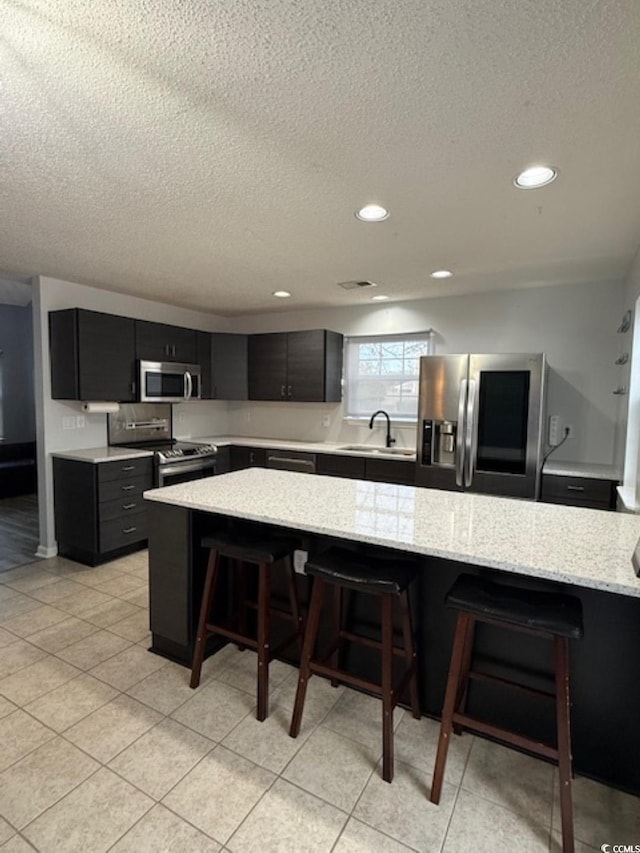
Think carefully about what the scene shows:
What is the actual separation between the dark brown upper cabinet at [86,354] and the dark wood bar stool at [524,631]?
11.2 feet

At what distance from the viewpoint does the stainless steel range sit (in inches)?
164

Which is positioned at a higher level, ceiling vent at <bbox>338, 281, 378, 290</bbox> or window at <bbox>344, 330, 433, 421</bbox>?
ceiling vent at <bbox>338, 281, 378, 290</bbox>

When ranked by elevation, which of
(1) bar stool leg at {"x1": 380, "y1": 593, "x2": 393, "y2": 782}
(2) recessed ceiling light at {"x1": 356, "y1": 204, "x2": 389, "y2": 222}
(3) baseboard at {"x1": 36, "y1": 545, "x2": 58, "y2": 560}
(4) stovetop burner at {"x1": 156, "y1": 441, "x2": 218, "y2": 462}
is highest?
(2) recessed ceiling light at {"x1": 356, "y1": 204, "x2": 389, "y2": 222}

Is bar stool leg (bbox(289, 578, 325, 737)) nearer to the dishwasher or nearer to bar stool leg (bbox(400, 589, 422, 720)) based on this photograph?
bar stool leg (bbox(400, 589, 422, 720))

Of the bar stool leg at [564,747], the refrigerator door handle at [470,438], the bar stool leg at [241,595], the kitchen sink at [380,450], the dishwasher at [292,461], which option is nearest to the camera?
the bar stool leg at [564,747]

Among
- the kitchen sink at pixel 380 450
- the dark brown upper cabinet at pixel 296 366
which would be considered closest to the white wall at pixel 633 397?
the kitchen sink at pixel 380 450

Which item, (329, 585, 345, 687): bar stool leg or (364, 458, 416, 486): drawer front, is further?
(364, 458, 416, 486): drawer front

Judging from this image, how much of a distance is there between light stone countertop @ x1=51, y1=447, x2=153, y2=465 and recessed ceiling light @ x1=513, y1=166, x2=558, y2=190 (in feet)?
11.1

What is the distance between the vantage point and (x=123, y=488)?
380 centimetres

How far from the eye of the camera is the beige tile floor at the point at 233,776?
146 centimetres

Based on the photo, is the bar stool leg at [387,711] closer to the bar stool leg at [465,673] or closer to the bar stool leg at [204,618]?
the bar stool leg at [465,673]

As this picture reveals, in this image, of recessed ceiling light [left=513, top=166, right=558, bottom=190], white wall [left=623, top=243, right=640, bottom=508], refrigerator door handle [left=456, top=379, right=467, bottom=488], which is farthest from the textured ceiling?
refrigerator door handle [left=456, top=379, right=467, bottom=488]

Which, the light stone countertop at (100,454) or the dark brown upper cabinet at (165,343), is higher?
the dark brown upper cabinet at (165,343)

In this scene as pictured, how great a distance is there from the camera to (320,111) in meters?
1.49
